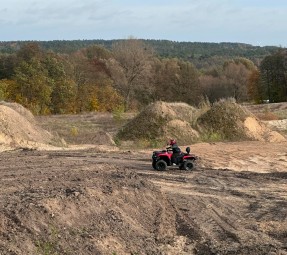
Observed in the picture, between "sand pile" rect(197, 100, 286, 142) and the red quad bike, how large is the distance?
9433 mm

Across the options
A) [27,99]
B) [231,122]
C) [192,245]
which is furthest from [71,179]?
[27,99]

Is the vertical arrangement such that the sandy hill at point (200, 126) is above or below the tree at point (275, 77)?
below

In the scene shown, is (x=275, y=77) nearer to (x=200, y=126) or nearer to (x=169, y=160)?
Result: (x=200, y=126)

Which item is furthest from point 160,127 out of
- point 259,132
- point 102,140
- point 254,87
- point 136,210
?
point 254,87

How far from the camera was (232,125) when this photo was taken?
2488 centimetres

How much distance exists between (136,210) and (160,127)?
49.1 ft

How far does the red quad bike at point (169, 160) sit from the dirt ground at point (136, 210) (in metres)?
0.24

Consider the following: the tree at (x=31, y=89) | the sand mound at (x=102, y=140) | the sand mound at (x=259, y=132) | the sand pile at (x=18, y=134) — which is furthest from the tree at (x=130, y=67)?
the sand pile at (x=18, y=134)

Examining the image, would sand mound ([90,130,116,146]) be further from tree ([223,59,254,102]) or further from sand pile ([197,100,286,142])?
tree ([223,59,254,102])

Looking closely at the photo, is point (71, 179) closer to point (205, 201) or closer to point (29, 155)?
point (205, 201)

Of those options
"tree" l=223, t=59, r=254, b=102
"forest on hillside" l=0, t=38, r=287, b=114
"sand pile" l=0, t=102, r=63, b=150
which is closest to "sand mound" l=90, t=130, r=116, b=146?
"sand pile" l=0, t=102, r=63, b=150

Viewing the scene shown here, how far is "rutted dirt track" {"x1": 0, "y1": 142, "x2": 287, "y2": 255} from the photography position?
7922 millimetres

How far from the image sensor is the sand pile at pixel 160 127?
24219 mm

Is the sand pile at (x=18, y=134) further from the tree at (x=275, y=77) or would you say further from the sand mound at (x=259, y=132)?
the tree at (x=275, y=77)
